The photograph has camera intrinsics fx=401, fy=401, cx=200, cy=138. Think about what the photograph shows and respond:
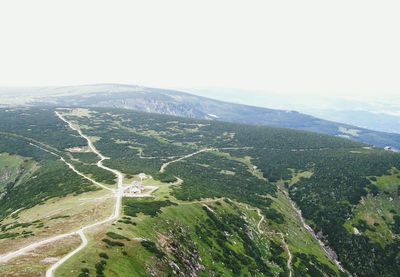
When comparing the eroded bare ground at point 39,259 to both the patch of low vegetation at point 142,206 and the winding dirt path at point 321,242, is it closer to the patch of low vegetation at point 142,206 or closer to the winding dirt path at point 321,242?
the patch of low vegetation at point 142,206

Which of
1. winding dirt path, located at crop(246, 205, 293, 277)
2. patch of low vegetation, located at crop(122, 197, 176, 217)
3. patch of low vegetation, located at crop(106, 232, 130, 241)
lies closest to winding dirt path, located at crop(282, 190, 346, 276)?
winding dirt path, located at crop(246, 205, 293, 277)

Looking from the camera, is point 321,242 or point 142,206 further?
point 321,242

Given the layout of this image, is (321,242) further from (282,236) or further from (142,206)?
(142,206)

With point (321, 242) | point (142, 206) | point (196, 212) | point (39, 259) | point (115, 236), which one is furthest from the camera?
point (321, 242)

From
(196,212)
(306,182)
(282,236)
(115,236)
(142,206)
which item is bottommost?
(306,182)

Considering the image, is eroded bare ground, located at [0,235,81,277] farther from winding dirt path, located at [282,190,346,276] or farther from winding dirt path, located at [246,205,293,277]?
winding dirt path, located at [282,190,346,276]

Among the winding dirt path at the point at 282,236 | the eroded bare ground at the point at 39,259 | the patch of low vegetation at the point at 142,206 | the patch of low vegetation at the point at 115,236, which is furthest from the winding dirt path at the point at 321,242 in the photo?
the eroded bare ground at the point at 39,259

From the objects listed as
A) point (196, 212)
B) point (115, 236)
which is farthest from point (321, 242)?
point (115, 236)
